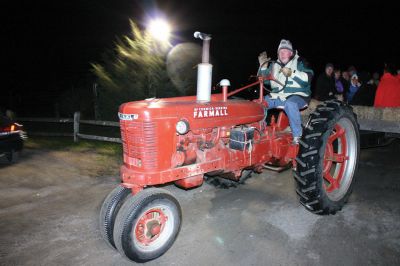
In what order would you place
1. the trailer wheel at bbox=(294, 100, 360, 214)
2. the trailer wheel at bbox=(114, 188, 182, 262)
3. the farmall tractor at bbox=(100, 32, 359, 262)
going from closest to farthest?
the trailer wheel at bbox=(114, 188, 182, 262) < the farmall tractor at bbox=(100, 32, 359, 262) < the trailer wheel at bbox=(294, 100, 360, 214)

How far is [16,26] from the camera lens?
22.4 meters

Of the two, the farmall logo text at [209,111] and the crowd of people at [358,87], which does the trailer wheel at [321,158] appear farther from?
the crowd of people at [358,87]

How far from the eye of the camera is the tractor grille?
11.1ft

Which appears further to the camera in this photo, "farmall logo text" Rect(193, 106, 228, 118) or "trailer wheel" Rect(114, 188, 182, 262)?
"farmall logo text" Rect(193, 106, 228, 118)

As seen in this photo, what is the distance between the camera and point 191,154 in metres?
3.79

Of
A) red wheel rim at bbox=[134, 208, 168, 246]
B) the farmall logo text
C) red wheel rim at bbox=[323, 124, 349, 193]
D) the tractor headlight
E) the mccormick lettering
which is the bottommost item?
red wheel rim at bbox=[134, 208, 168, 246]

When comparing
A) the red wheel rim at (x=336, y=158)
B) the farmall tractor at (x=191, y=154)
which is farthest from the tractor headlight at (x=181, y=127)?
the red wheel rim at (x=336, y=158)

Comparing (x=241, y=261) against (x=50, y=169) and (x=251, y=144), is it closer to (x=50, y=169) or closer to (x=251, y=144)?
(x=251, y=144)

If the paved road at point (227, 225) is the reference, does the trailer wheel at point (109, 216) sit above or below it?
above

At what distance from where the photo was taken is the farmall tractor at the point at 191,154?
3.34 metres

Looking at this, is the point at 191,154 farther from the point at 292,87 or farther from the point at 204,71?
the point at 292,87

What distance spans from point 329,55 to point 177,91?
18379mm

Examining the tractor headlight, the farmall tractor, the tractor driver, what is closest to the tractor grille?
the farmall tractor

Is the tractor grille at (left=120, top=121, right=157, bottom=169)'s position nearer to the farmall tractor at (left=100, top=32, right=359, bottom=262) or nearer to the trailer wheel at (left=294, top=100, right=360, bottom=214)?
the farmall tractor at (left=100, top=32, right=359, bottom=262)
